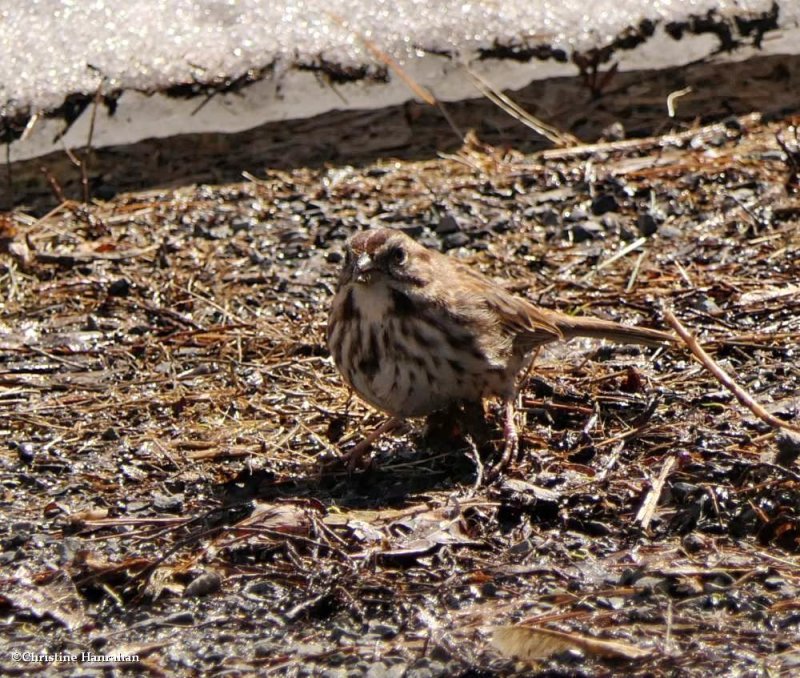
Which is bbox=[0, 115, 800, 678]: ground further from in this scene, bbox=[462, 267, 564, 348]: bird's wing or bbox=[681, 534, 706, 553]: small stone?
bbox=[462, 267, 564, 348]: bird's wing

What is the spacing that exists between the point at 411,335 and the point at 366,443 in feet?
1.39

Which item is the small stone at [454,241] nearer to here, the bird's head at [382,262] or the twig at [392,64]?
the twig at [392,64]

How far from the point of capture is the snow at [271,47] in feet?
24.3

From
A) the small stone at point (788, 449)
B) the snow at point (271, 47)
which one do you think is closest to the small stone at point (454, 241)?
the snow at point (271, 47)

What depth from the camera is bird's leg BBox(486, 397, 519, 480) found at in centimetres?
486

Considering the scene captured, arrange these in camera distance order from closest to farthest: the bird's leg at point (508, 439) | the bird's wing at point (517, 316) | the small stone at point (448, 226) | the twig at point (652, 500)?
the twig at point (652, 500) < the bird's leg at point (508, 439) < the bird's wing at point (517, 316) < the small stone at point (448, 226)

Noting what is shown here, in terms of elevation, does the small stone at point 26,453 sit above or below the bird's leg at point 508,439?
below

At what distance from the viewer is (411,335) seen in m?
4.97

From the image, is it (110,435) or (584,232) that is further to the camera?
(584,232)

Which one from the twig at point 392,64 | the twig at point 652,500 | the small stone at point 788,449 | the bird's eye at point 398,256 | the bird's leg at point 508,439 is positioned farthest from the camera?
the twig at point 392,64

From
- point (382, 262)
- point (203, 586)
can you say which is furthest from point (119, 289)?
point (203, 586)

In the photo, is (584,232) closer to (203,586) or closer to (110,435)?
(110,435)

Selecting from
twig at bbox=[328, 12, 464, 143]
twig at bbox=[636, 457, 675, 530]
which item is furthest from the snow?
twig at bbox=[636, 457, 675, 530]

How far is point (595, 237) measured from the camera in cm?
687
